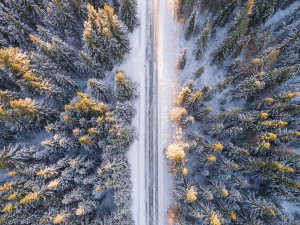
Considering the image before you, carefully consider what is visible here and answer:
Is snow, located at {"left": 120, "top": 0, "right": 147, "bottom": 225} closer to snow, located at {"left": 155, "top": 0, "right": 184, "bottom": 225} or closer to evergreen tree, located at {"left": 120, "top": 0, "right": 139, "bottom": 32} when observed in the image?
evergreen tree, located at {"left": 120, "top": 0, "right": 139, "bottom": 32}

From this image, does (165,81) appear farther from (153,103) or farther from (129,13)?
(129,13)

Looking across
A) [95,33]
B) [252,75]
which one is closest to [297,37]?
[252,75]

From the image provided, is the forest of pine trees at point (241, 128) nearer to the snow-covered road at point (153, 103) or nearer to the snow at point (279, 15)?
the snow at point (279, 15)

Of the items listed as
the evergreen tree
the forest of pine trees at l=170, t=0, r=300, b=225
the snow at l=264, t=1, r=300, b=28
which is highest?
the snow at l=264, t=1, r=300, b=28

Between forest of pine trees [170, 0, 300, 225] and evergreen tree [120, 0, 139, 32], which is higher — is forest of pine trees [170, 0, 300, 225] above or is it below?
below

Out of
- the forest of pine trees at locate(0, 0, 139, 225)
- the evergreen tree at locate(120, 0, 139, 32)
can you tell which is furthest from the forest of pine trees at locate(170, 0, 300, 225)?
the forest of pine trees at locate(0, 0, 139, 225)

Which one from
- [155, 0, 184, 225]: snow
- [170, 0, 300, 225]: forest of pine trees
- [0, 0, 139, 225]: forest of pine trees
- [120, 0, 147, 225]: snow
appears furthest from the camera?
[155, 0, 184, 225]: snow

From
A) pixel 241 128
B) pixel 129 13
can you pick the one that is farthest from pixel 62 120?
pixel 241 128
